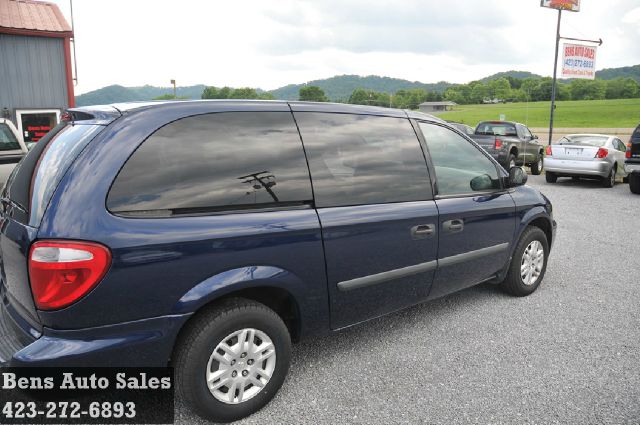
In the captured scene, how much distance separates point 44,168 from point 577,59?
24.4 meters

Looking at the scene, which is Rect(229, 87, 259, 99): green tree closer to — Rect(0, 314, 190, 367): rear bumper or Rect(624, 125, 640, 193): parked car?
Rect(0, 314, 190, 367): rear bumper

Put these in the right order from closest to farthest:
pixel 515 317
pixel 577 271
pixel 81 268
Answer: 1. pixel 81 268
2. pixel 515 317
3. pixel 577 271

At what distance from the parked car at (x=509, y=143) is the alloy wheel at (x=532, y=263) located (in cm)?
1005

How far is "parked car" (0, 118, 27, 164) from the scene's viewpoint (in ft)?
21.5

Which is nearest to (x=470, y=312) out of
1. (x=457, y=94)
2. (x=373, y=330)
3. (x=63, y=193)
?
(x=373, y=330)

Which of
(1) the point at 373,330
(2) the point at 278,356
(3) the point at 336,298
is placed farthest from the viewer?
(1) the point at 373,330

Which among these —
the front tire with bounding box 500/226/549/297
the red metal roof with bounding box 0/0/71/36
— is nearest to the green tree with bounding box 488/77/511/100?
the red metal roof with bounding box 0/0/71/36

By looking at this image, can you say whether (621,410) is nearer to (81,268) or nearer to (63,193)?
(81,268)

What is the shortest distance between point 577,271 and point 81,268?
202 inches

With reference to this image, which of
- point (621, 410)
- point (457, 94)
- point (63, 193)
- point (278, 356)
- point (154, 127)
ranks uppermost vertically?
point (457, 94)

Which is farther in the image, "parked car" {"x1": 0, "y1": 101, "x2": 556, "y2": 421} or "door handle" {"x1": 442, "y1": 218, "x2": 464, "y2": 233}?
"door handle" {"x1": 442, "y1": 218, "x2": 464, "y2": 233}

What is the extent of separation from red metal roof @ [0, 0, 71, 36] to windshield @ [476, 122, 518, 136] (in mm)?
14022

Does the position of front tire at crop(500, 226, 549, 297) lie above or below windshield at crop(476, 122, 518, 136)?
below

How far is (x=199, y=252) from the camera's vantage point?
2.31 meters
